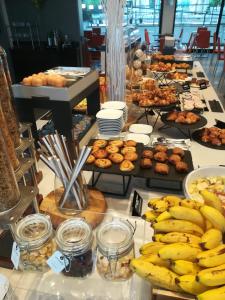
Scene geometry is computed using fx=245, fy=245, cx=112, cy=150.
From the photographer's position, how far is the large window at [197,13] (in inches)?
257

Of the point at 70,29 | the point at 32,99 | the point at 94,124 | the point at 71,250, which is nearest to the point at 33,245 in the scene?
the point at 71,250

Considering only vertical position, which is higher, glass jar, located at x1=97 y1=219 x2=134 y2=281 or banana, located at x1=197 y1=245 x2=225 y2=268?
banana, located at x1=197 y1=245 x2=225 y2=268

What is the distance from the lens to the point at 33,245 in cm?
58

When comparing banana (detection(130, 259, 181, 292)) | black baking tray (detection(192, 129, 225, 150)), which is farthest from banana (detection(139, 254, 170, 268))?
black baking tray (detection(192, 129, 225, 150))

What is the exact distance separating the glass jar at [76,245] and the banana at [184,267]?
0.68ft

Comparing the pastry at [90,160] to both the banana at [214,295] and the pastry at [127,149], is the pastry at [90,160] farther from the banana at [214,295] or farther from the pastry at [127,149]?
the banana at [214,295]

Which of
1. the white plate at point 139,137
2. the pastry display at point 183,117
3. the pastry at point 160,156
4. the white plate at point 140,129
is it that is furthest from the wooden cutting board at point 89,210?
the pastry display at point 183,117

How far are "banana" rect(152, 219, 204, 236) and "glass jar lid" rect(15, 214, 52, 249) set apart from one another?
0.27 m

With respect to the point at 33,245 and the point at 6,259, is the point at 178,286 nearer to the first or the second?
the point at 33,245

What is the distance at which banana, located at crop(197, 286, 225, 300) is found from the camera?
0.43m

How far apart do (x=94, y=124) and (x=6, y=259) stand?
857 mm

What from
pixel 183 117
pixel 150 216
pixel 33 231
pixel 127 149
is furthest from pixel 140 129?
pixel 33 231

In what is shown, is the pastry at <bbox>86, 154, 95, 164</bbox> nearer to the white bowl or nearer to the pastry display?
the white bowl

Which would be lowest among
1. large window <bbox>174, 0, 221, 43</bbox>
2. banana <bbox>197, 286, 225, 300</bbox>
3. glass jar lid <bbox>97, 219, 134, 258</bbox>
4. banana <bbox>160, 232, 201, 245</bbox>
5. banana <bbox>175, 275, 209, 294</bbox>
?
glass jar lid <bbox>97, 219, 134, 258</bbox>
